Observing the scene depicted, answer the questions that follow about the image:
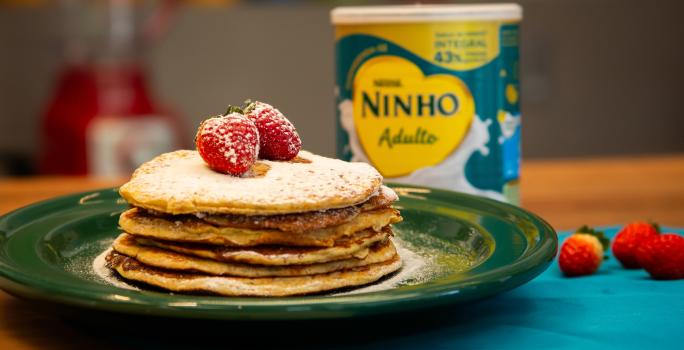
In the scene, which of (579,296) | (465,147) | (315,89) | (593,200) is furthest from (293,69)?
(579,296)

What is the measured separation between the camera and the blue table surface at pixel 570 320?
26.3 inches

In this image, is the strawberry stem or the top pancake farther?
the strawberry stem

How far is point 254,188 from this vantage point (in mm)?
755

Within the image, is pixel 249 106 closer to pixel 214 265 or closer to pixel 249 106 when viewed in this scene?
pixel 249 106

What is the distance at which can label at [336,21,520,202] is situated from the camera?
3.39 feet

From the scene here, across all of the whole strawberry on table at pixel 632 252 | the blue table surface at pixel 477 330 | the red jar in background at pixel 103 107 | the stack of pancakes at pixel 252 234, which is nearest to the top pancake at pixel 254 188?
the stack of pancakes at pixel 252 234

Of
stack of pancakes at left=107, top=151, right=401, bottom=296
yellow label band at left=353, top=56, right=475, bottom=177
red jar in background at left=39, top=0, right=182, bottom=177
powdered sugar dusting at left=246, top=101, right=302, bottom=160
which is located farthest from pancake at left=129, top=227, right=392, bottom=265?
red jar in background at left=39, top=0, right=182, bottom=177

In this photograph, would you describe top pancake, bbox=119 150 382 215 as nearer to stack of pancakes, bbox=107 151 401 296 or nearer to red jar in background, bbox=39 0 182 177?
stack of pancakes, bbox=107 151 401 296

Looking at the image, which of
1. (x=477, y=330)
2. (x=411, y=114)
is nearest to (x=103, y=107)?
(x=411, y=114)

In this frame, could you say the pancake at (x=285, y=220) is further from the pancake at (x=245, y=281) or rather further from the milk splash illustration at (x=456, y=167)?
the milk splash illustration at (x=456, y=167)

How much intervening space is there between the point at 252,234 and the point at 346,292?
89 mm

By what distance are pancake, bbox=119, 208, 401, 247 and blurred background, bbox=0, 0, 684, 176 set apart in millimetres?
1389

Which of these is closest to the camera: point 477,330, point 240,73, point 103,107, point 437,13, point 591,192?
point 477,330

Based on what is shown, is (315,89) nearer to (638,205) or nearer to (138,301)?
(638,205)
